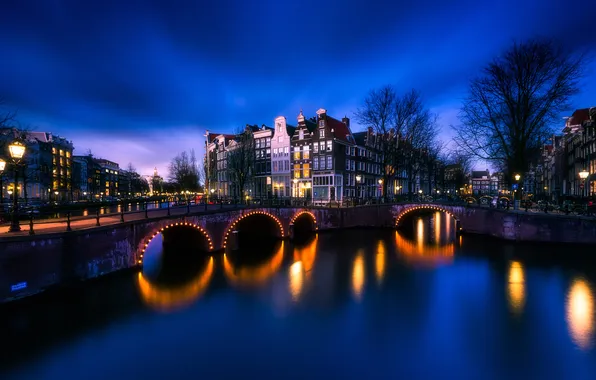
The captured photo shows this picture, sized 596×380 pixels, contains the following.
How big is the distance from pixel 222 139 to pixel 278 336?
205 ft

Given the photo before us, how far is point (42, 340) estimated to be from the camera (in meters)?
11.0

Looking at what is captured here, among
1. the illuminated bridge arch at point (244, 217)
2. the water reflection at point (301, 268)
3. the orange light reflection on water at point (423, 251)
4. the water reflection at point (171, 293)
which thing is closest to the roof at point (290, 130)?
Answer: the illuminated bridge arch at point (244, 217)

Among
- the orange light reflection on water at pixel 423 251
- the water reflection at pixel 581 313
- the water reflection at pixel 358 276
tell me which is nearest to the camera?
the water reflection at pixel 581 313

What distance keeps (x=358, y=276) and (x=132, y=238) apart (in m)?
14.7

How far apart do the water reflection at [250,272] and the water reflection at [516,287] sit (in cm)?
1361

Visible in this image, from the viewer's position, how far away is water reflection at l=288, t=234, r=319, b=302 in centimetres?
1702

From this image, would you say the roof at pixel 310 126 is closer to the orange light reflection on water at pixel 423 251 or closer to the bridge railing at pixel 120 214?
the bridge railing at pixel 120 214

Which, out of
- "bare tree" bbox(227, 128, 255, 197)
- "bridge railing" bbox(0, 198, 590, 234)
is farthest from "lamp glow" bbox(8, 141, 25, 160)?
"bare tree" bbox(227, 128, 255, 197)

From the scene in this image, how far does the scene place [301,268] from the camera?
21.1 metres

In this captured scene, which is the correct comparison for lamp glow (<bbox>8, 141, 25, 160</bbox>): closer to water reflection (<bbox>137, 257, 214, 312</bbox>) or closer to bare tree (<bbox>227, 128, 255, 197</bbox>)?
water reflection (<bbox>137, 257, 214, 312</bbox>)

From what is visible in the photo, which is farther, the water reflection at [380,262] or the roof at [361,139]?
the roof at [361,139]

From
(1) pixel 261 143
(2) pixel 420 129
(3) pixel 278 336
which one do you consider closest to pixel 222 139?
(1) pixel 261 143

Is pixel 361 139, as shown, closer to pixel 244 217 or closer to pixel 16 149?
pixel 244 217

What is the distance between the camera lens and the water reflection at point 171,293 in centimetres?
1466
